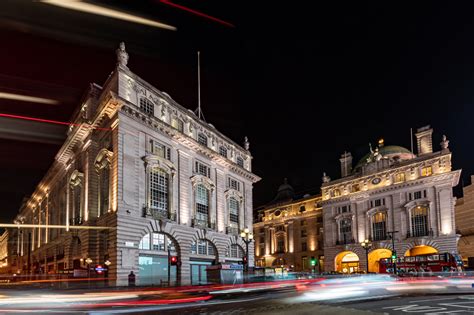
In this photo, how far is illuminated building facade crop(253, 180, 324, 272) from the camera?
91188mm

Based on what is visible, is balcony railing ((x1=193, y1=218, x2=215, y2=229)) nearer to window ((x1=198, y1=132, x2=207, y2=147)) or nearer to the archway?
window ((x1=198, y1=132, x2=207, y2=147))

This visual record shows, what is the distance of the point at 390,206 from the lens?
254ft

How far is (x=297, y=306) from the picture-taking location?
690 inches

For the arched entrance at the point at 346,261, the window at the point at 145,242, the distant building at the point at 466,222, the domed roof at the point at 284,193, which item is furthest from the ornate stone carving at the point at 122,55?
the distant building at the point at 466,222

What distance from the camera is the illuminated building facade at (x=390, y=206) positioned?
70500 mm

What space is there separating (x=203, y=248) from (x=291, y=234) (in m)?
45.8

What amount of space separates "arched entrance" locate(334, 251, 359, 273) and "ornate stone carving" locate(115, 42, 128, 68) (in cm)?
5780

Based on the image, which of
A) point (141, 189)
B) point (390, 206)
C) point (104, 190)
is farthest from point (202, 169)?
point (390, 206)

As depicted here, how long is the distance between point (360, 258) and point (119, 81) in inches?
2246

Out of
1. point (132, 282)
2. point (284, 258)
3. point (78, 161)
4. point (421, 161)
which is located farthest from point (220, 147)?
point (284, 258)

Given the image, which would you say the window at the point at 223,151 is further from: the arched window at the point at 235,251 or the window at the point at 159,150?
the window at the point at 159,150

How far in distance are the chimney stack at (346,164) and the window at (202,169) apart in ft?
147

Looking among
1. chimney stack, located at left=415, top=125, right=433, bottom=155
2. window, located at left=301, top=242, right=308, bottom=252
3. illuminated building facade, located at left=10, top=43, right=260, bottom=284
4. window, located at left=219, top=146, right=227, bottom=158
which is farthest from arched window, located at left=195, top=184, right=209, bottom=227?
window, located at left=301, top=242, right=308, bottom=252

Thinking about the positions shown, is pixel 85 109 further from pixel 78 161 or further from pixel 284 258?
pixel 284 258
